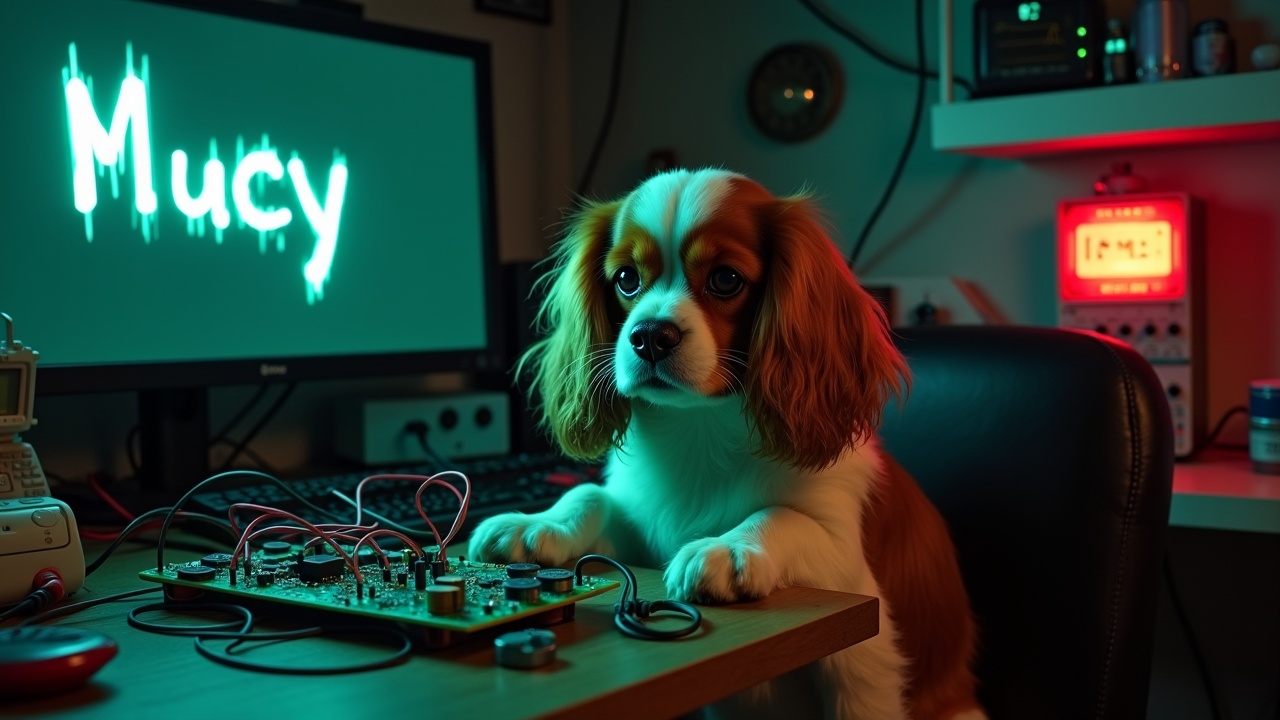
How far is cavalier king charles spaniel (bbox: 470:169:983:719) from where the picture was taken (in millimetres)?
1081

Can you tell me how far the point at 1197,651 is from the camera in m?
1.84

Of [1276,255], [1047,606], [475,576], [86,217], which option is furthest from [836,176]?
[475,576]

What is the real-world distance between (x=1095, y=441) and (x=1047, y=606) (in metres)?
0.19

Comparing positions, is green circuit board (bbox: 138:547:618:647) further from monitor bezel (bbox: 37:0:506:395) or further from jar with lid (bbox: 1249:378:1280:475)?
jar with lid (bbox: 1249:378:1280:475)

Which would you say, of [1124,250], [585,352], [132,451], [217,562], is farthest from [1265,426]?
[132,451]

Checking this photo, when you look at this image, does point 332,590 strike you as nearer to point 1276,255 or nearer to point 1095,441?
point 1095,441

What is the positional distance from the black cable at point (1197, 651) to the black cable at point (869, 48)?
0.90m

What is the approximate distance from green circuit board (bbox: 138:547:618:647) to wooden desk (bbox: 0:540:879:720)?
0.02m

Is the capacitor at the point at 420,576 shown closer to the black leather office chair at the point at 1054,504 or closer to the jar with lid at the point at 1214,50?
the black leather office chair at the point at 1054,504

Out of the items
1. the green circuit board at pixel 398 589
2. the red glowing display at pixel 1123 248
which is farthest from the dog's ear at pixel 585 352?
the red glowing display at pixel 1123 248

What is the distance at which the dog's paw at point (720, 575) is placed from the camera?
34.2 inches

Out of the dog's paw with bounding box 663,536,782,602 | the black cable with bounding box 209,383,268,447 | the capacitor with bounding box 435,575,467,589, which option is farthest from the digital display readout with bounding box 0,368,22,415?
the black cable with bounding box 209,383,268,447

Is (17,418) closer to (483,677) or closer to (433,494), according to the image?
(433,494)

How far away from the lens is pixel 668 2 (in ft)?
7.86
